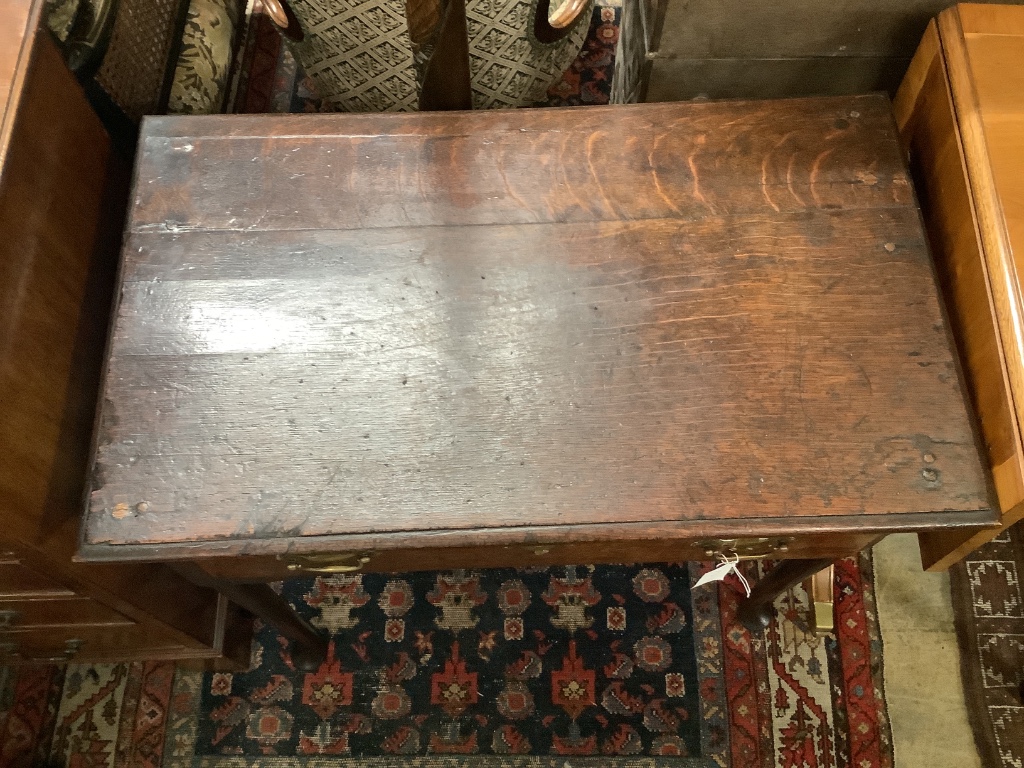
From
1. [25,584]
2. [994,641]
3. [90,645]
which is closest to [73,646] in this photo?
[90,645]

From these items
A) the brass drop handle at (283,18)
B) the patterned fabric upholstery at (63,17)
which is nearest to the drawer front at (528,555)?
the patterned fabric upholstery at (63,17)

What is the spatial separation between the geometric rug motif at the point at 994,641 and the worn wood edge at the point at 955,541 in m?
0.67

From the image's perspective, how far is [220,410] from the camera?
2.77 feet

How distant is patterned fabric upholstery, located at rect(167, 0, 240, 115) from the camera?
1.38m

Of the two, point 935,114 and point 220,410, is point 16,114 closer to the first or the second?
point 220,410

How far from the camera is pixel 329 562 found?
2.85 feet

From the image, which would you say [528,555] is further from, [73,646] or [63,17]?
[63,17]

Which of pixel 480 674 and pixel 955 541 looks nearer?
pixel 955 541

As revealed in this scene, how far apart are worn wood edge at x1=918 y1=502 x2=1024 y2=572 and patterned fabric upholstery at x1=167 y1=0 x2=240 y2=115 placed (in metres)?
1.48

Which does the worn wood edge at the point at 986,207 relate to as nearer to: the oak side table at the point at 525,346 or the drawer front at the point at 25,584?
the oak side table at the point at 525,346

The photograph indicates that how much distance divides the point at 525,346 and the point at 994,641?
129 cm

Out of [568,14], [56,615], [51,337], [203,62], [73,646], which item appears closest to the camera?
[51,337]

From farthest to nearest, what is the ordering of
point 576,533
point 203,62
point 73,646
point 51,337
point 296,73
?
point 296,73 → point 203,62 → point 73,646 → point 51,337 → point 576,533

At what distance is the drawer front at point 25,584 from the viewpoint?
2.99 feet
